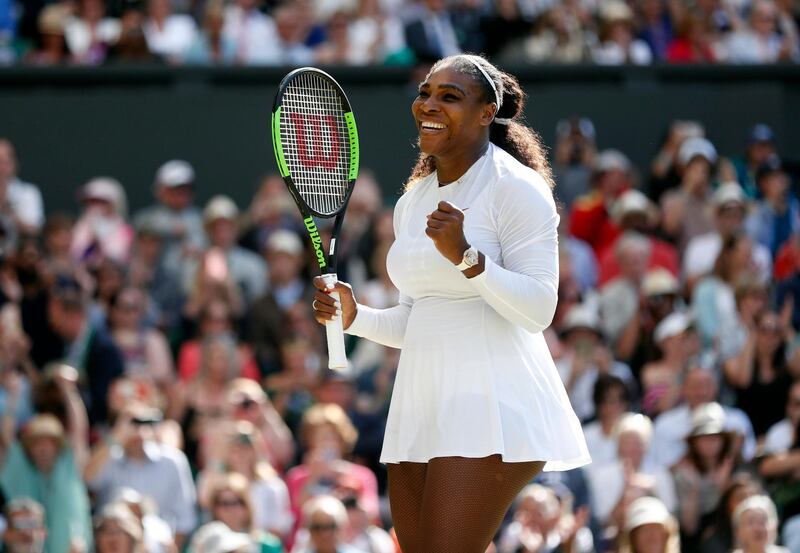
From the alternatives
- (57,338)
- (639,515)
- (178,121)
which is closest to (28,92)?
(178,121)

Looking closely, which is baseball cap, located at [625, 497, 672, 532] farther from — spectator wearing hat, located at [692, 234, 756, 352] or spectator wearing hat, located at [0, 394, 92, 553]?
spectator wearing hat, located at [0, 394, 92, 553]

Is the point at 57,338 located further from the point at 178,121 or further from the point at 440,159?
the point at 440,159

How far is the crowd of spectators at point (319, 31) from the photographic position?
12.5m

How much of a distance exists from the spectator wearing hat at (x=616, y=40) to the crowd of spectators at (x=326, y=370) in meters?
0.94

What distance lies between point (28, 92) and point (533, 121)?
370cm

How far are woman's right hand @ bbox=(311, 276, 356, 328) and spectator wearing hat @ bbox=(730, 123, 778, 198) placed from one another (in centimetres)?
789

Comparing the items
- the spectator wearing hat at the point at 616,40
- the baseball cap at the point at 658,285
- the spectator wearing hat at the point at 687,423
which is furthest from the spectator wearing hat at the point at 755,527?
the spectator wearing hat at the point at 616,40

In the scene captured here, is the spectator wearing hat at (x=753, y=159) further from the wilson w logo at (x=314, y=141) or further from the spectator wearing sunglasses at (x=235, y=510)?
the wilson w logo at (x=314, y=141)

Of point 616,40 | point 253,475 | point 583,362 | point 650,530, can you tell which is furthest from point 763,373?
point 616,40

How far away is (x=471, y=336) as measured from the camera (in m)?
4.51

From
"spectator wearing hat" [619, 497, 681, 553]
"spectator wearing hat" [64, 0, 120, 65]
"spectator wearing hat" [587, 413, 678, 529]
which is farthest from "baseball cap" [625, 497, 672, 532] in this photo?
"spectator wearing hat" [64, 0, 120, 65]

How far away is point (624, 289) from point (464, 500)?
249 inches

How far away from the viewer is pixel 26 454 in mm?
8562

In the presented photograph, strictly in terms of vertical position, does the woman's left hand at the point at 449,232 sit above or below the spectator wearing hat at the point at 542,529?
above
